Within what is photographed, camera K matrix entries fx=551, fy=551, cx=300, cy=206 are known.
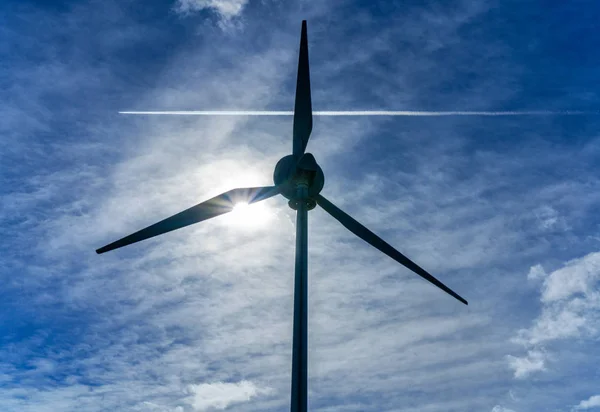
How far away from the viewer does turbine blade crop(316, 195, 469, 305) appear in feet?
142

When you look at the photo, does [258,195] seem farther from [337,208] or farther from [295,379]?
[295,379]

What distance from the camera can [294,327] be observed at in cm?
3450

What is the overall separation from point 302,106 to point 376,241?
41.6 feet

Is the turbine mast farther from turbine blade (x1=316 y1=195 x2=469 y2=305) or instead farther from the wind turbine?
turbine blade (x1=316 y1=195 x2=469 y2=305)

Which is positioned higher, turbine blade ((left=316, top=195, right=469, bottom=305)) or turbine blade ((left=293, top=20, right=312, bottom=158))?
turbine blade ((left=293, top=20, right=312, bottom=158))

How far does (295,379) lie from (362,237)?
564 inches

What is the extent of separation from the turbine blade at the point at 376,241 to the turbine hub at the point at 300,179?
9.19 ft

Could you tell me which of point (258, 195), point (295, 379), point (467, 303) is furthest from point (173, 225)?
point (467, 303)

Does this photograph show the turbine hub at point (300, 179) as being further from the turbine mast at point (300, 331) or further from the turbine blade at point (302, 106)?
the turbine blade at point (302, 106)

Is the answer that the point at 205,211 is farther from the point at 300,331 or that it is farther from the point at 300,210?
the point at 300,331

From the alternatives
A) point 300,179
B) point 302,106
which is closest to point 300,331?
point 300,179

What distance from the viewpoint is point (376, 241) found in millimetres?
43875

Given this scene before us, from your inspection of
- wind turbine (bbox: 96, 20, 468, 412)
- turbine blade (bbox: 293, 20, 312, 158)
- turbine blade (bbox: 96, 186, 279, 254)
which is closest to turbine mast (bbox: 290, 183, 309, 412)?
wind turbine (bbox: 96, 20, 468, 412)

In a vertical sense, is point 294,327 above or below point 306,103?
below
